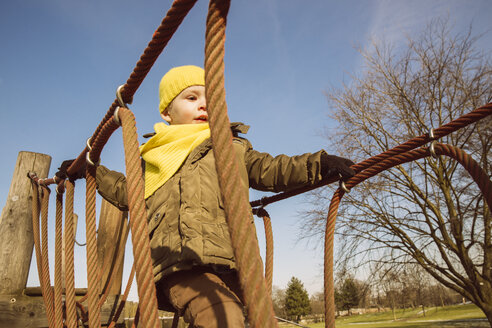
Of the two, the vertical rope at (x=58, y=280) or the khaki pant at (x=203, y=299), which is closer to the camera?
the khaki pant at (x=203, y=299)

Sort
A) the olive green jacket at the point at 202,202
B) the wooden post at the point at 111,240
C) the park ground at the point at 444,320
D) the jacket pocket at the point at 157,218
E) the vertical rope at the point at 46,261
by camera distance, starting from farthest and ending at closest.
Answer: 1. the park ground at the point at 444,320
2. the wooden post at the point at 111,240
3. the vertical rope at the point at 46,261
4. the jacket pocket at the point at 157,218
5. the olive green jacket at the point at 202,202

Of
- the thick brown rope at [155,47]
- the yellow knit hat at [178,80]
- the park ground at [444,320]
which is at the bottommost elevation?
the park ground at [444,320]

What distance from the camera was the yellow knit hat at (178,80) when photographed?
5.97 ft

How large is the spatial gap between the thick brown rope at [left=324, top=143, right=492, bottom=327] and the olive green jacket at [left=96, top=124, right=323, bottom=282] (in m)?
0.23

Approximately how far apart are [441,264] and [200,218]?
25.8 feet

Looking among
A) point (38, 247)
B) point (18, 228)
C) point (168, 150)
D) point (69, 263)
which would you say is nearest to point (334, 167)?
point (168, 150)

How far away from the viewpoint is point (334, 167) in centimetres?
Result: 144

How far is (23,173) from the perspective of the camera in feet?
11.2

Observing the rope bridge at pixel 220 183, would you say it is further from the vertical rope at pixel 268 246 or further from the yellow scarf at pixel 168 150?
the yellow scarf at pixel 168 150

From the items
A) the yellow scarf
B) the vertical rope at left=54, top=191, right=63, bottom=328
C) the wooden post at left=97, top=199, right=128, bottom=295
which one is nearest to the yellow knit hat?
the yellow scarf

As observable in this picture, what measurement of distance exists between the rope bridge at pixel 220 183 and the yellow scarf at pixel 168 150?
23cm

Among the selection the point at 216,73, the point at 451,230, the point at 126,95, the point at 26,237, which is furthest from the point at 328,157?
the point at 451,230

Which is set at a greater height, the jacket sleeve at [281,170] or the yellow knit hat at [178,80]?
the yellow knit hat at [178,80]

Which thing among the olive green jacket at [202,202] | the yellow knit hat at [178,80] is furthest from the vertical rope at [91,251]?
the yellow knit hat at [178,80]
